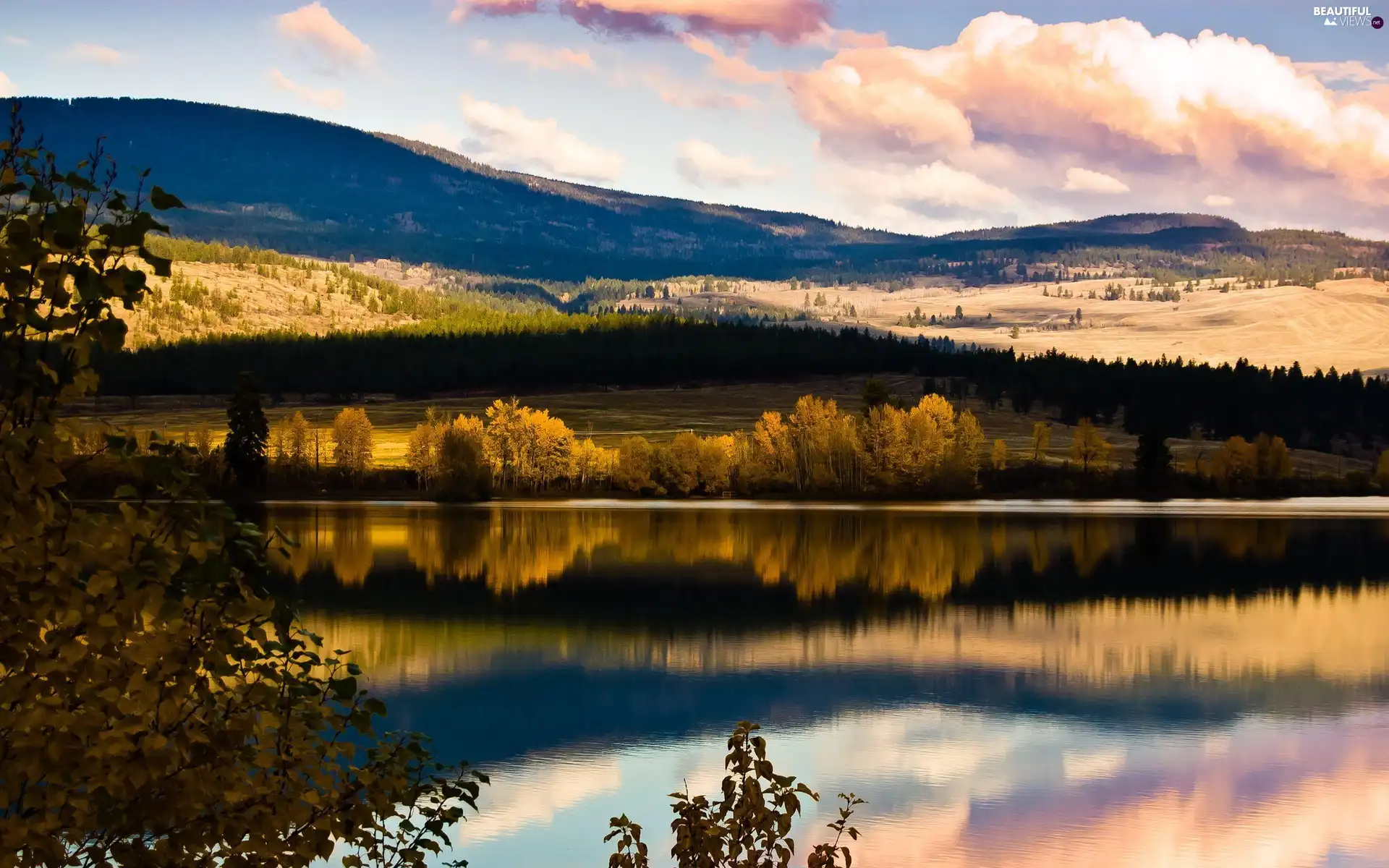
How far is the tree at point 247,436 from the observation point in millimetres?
141875

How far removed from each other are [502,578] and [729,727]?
35.3 m

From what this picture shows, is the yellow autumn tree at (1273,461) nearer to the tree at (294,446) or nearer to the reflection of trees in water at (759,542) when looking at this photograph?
the reflection of trees in water at (759,542)

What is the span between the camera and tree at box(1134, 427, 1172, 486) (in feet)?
544

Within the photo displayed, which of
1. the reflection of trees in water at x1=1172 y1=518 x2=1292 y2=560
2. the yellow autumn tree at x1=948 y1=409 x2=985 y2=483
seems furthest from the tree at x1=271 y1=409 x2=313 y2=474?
the reflection of trees in water at x1=1172 y1=518 x2=1292 y2=560

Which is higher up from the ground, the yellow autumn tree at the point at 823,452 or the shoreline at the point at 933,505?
the yellow autumn tree at the point at 823,452

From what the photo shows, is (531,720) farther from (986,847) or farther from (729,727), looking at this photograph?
(986,847)

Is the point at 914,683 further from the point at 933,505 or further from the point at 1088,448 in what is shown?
the point at 1088,448

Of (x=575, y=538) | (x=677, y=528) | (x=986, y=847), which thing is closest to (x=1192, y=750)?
(x=986, y=847)

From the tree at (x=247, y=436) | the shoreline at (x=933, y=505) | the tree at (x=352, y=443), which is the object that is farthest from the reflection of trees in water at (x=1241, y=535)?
the tree at (x=352, y=443)

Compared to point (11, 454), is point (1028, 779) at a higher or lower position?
lower

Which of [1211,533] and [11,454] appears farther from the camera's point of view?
[1211,533]

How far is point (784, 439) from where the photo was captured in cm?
16262

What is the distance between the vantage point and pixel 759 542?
9794cm

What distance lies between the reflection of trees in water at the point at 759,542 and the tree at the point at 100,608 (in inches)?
2412
